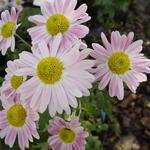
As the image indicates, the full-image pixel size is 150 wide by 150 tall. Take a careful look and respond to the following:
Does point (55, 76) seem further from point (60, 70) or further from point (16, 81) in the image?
point (16, 81)

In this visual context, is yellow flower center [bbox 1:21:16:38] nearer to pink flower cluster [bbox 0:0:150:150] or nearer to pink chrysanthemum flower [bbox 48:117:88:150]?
pink flower cluster [bbox 0:0:150:150]

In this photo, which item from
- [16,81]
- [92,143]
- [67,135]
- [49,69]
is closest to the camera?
[49,69]

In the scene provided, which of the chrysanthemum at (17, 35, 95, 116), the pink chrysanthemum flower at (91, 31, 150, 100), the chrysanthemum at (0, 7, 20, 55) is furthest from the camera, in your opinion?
the chrysanthemum at (0, 7, 20, 55)

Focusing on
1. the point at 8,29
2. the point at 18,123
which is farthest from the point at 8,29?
the point at 18,123

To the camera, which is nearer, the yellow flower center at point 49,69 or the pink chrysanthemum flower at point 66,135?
the yellow flower center at point 49,69

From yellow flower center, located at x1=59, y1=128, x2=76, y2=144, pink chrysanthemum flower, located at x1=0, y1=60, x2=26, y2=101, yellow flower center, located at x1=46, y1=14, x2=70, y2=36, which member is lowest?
yellow flower center, located at x1=59, y1=128, x2=76, y2=144

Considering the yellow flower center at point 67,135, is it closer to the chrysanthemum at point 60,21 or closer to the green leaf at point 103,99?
the green leaf at point 103,99

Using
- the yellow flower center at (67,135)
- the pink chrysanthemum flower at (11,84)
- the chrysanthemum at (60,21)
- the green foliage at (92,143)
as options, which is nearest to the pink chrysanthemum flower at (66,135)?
the yellow flower center at (67,135)

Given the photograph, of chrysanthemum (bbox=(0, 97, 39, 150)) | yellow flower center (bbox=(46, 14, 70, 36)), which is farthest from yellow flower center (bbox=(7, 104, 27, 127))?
yellow flower center (bbox=(46, 14, 70, 36))
